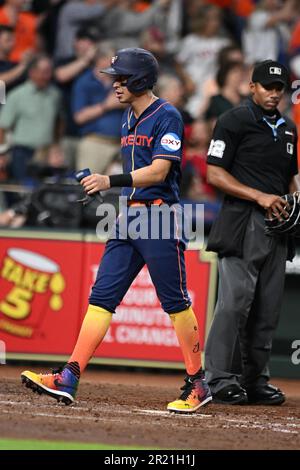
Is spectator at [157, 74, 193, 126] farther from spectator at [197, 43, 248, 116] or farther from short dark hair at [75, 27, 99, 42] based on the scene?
short dark hair at [75, 27, 99, 42]

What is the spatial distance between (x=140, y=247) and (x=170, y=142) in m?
0.69

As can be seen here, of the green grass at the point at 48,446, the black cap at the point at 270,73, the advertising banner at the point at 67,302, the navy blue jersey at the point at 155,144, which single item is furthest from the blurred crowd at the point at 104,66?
the green grass at the point at 48,446

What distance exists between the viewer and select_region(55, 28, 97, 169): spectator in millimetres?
12766

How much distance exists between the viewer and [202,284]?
988 centimetres

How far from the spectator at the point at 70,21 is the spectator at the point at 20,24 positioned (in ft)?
1.05

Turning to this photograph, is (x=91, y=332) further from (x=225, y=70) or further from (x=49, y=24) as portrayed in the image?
(x=49, y=24)

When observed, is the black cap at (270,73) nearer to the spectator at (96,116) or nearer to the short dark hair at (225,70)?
the short dark hair at (225,70)

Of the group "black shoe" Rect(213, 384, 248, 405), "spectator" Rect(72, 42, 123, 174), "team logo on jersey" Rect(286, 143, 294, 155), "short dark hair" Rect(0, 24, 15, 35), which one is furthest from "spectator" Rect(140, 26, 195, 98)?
"black shoe" Rect(213, 384, 248, 405)

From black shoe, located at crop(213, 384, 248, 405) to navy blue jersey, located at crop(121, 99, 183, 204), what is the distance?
1.54 meters

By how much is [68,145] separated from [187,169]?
198 cm

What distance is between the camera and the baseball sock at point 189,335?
22.9 feet

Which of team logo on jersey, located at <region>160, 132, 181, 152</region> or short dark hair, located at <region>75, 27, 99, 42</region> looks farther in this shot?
short dark hair, located at <region>75, 27, 99, 42</region>

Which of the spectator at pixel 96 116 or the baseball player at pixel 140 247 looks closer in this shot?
the baseball player at pixel 140 247

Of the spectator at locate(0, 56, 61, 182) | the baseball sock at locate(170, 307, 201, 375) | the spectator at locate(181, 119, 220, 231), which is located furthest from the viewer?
the spectator at locate(0, 56, 61, 182)
